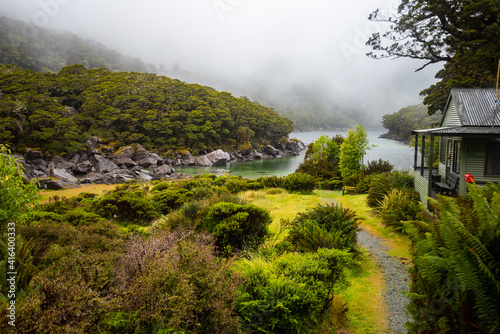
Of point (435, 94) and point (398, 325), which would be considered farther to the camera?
point (435, 94)

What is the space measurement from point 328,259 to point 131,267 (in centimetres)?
310

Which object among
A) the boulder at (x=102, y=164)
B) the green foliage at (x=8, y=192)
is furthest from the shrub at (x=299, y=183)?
the boulder at (x=102, y=164)

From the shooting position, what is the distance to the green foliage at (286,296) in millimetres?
3479

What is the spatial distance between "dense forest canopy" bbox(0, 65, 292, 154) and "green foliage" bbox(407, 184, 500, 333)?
4548cm

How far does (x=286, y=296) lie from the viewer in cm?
368

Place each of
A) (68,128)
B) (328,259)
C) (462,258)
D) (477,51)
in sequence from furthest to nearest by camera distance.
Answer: (68,128) < (477,51) < (328,259) < (462,258)

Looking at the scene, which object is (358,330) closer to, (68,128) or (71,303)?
(71,303)

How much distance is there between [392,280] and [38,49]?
147460 mm

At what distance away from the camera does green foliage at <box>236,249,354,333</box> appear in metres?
3.48

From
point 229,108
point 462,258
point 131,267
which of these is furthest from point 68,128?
point 462,258

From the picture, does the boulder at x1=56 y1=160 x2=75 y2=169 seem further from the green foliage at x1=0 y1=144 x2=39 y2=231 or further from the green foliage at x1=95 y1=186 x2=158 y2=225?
the green foliage at x1=0 y1=144 x2=39 y2=231

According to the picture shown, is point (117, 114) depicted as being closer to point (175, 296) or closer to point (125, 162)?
point (125, 162)

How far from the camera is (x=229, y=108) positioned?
6694cm

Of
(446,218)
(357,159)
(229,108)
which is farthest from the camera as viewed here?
→ (229,108)
